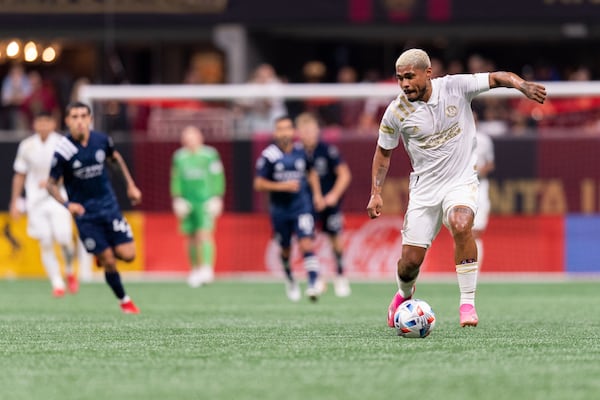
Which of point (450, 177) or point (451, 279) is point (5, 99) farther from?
point (450, 177)

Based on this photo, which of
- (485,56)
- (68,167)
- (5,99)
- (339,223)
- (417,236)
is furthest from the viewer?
(485,56)

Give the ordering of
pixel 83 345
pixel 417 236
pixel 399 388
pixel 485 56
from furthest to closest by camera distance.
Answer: pixel 485 56 < pixel 417 236 < pixel 83 345 < pixel 399 388

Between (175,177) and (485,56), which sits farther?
(485,56)

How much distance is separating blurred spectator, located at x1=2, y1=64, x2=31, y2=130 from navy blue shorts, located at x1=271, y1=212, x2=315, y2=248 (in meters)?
9.33

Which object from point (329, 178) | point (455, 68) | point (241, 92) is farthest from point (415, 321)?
point (455, 68)

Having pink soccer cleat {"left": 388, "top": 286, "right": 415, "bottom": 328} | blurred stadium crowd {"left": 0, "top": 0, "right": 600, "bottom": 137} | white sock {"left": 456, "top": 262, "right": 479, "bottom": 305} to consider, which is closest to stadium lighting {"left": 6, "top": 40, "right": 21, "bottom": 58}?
blurred stadium crowd {"left": 0, "top": 0, "right": 600, "bottom": 137}

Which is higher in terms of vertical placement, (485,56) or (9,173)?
(485,56)

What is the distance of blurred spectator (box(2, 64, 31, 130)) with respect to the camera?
25453 millimetres

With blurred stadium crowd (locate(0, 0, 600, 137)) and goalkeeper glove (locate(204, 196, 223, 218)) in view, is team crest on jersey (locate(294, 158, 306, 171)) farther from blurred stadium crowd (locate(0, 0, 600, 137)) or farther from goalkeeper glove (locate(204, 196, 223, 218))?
blurred stadium crowd (locate(0, 0, 600, 137))

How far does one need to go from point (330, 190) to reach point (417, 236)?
27.4 ft

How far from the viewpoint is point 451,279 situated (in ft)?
73.0

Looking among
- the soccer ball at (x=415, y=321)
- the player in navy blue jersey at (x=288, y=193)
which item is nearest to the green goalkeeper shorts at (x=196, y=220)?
the player in navy blue jersey at (x=288, y=193)

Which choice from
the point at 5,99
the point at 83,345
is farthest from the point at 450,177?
the point at 5,99

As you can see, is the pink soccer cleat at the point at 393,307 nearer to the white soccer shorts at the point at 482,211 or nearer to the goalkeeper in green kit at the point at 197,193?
the white soccer shorts at the point at 482,211
